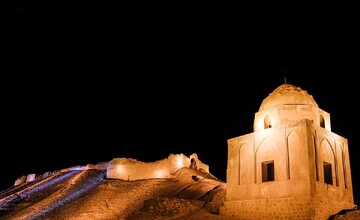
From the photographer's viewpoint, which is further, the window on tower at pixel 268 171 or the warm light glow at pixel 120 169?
the warm light glow at pixel 120 169

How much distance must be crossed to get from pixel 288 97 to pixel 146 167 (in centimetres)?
2132

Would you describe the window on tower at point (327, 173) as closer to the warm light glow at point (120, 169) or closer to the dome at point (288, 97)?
the dome at point (288, 97)

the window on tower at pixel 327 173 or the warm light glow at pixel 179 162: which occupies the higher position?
the warm light glow at pixel 179 162

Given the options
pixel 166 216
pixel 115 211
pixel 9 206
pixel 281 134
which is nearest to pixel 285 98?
pixel 281 134

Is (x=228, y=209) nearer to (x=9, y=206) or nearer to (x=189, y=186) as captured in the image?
(x=189, y=186)

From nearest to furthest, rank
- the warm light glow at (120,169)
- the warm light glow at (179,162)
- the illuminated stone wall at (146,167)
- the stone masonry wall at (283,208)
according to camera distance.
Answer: the stone masonry wall at (283,208), the illuminated stone wall at (146,167), the warm light glow at (179,162), the warm light glow at (120,169)

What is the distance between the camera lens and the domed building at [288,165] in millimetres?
16391

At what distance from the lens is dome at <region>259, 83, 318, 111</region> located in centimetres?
1894

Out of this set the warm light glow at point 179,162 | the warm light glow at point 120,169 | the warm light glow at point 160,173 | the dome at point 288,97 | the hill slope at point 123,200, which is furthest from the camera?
the warm light glow at point 120,169

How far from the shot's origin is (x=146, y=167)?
3738 cm

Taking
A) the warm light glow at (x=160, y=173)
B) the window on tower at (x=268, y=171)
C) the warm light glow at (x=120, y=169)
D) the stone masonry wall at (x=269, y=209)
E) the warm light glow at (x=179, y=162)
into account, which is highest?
the warm light glow at (x=179, y=162)

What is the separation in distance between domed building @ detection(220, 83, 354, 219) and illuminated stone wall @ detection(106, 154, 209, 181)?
17066 millimetres

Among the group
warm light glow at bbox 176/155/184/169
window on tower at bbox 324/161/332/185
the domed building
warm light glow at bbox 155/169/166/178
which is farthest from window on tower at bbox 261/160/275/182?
warm light glow at bbox 155/169/166/178

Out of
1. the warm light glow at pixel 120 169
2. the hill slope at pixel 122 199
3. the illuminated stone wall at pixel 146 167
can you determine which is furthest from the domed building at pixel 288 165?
the warm light glow at pixel 120 169
